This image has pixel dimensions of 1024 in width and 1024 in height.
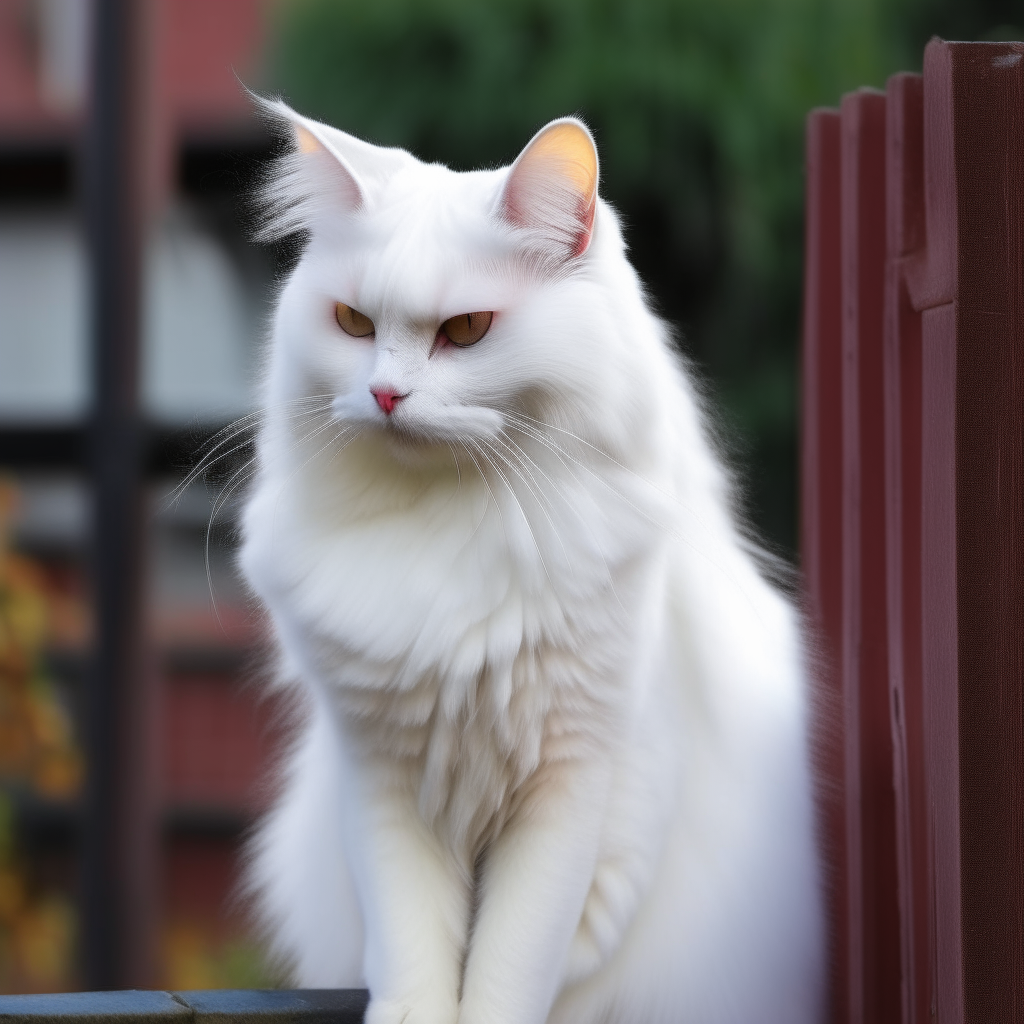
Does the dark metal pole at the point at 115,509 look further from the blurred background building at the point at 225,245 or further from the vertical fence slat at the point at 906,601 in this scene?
the vertical fence slat at the point at 906,601

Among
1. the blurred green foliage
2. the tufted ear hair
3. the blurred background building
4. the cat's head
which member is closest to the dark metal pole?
the blurred background building

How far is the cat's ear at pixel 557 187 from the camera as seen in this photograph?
1104 millimetres

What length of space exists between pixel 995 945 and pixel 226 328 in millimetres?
2860

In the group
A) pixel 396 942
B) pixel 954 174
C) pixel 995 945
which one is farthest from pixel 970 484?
pixel 396 942

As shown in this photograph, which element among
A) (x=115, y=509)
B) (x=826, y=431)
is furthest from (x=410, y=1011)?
(x=115, y=509)

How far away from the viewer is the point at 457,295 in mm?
1119

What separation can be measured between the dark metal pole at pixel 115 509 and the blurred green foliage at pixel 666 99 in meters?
0.54

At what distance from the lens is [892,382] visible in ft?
4.42

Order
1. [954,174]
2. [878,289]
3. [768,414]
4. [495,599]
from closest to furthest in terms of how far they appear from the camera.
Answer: [954,174]
[495,599]
[878,289]
[768,414]

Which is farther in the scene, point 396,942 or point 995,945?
point 396,942

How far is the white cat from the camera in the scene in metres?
1.14

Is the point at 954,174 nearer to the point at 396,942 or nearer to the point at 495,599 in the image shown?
the point at 495,599

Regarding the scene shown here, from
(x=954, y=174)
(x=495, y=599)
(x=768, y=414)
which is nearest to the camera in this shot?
(x=954, y=174)

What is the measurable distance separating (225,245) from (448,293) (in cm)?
258
